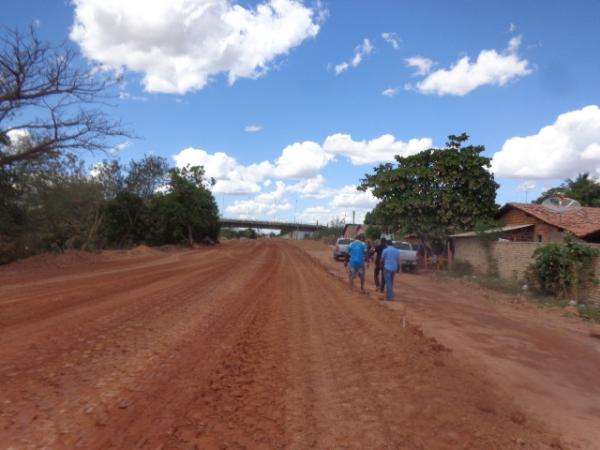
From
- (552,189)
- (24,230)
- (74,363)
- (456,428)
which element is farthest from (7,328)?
(552,189)

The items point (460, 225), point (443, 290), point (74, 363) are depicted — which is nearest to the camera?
point (74, 363)

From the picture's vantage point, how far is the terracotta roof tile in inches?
811

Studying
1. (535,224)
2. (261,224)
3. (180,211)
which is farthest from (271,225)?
(535,224)

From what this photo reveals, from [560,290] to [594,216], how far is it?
1064 cm

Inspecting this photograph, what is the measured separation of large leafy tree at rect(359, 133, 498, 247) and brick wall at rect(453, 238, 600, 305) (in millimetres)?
1526

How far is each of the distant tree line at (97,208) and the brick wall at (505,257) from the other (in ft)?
59.4

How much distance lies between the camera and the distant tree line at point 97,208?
76.8 feet

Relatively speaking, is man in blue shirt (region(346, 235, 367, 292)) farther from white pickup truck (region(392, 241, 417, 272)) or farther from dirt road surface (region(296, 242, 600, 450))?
white pickup truck (region(392, 241, 417, 272))

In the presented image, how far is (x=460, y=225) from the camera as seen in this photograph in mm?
26859

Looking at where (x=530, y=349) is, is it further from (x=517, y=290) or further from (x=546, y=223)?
(x=546, y=223)

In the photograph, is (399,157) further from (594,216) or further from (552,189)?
(552,189)

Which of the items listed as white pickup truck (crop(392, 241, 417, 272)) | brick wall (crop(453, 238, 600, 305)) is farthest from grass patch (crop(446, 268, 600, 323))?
white pickup truck (crop(392, 241, 417, 272))

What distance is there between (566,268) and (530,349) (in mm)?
7482

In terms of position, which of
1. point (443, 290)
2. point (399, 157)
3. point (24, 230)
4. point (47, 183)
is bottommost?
point (443, 290)
